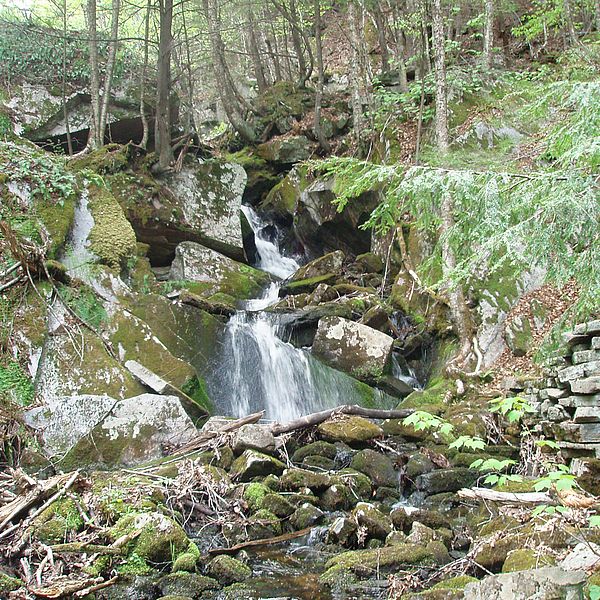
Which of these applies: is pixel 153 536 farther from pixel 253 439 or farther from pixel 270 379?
pixel 270 379

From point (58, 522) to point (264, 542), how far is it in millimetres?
1719

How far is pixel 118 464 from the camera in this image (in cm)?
654

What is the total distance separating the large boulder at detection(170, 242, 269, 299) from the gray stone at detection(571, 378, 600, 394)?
9387 mm

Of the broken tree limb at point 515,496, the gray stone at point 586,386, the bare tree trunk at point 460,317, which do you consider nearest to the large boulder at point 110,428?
the broken tree limb at point 515,496

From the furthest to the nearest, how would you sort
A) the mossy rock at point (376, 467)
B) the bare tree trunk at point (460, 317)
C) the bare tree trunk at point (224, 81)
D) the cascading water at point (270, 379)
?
the bare tree trunk at point (224, 81) < the bare tree trunk at point (460, 317) < the cascading water at point (270, 379) < the mossy rock at point (376, 467)

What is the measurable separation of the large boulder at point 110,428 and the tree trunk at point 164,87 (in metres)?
9.05

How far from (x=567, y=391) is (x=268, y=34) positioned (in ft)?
72.0

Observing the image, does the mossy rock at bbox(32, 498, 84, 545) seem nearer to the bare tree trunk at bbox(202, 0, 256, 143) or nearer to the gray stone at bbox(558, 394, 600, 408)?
the gray stone at bbox(558, 394, 600, 408)

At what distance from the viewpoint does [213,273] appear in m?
14.1

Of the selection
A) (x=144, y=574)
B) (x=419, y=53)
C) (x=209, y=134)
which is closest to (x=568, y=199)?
(x=144, y=574)

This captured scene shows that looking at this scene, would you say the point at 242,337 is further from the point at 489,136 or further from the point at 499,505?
the point at 489,136

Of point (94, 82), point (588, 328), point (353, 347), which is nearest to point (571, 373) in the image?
point (588, 328)

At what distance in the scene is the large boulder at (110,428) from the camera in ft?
21.4

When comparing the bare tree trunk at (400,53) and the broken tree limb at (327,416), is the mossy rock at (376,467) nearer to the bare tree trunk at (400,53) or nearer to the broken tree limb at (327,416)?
the broken tree limb at (327,416)
